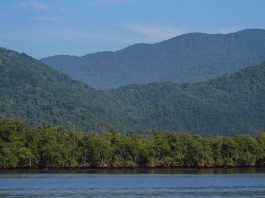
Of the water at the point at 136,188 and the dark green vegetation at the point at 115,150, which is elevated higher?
the dark green vegetation at the point at 115,150

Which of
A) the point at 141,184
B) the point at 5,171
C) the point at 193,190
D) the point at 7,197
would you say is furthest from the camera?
the point at 5,171

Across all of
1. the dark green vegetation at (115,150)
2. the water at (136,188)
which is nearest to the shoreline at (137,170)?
the dark green vegetation at (115,150)

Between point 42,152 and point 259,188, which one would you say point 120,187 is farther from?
point 42,152

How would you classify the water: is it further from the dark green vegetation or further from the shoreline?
the dark green vegetation

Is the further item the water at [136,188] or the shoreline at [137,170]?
the shoreline at [137,170]

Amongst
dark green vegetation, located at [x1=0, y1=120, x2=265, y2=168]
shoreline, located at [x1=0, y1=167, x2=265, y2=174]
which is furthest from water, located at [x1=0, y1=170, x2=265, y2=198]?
dark green vegetation, located at [x1=0, y1=120, x2=265, y2=168]

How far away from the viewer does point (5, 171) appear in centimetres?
11350

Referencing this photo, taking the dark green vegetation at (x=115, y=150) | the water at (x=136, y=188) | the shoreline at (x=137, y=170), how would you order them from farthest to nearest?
the dark green vegetation at (x=115, y=150) < the shoreline at (x=137, y=170) < the water at (x=136, y=188)

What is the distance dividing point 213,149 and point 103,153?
1930 cm

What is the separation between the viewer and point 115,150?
124 meters

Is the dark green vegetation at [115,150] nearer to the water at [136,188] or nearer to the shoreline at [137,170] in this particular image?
the shoreline at [137,170]

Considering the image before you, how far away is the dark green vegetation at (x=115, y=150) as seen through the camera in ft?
385

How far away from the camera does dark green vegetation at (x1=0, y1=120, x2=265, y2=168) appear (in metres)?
118

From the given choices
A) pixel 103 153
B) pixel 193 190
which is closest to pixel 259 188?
pixel 193 190
